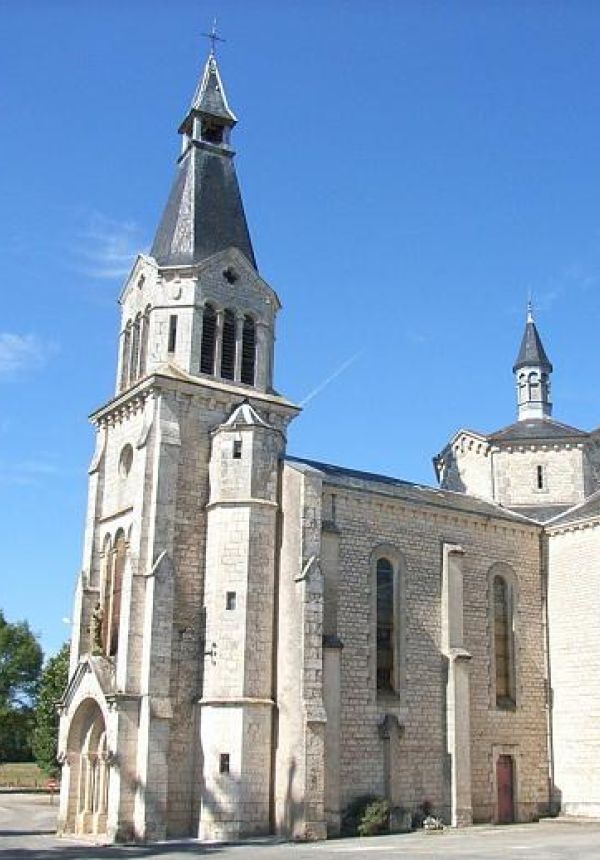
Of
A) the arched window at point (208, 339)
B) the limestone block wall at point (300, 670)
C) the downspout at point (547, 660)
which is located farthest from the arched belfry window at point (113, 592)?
the downspout at point (547, 660)

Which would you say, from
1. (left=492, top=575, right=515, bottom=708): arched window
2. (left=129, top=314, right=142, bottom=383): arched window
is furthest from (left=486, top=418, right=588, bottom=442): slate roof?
(left=129, top=314, right=142, bottom=383): arched window

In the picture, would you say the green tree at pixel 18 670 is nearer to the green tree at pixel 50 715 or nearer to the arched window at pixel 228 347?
the green tree at pixel 50 715

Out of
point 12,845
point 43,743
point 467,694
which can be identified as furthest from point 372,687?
point 43,743

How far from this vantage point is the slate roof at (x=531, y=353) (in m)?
45.3

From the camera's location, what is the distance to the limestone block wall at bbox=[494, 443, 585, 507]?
137 ft

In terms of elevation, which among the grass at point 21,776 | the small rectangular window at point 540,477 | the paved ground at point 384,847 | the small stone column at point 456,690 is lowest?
the grass at point 21,776

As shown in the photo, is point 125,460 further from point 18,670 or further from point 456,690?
point 18,670

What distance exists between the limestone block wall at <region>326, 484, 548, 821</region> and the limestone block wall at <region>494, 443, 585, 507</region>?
5162 millimetres

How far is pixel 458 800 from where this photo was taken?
31422 millimetres

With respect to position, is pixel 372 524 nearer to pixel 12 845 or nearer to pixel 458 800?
pixel 458 800

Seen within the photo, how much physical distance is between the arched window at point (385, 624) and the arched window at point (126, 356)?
11036 millimetres

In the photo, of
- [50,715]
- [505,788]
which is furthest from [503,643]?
[50,715]

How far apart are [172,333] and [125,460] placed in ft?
15.1

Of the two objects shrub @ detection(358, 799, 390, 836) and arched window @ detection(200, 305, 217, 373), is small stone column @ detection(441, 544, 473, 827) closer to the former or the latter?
shrub @ detection(358, 799, 390, 836)
